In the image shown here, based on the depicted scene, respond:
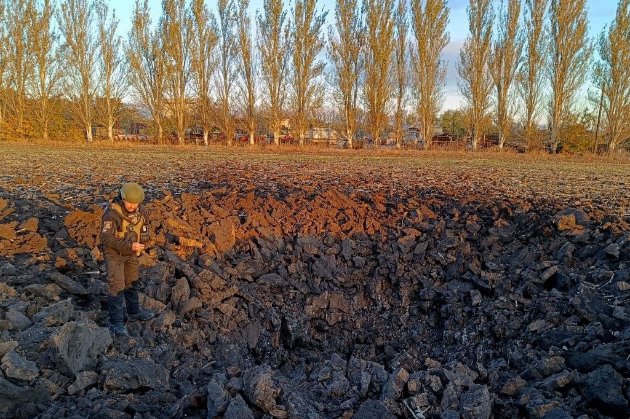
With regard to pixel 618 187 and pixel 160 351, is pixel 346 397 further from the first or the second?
pixel 618 187

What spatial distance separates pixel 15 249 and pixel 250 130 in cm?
2668

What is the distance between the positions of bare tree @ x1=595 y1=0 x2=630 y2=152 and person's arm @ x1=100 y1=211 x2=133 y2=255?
→ 1285 inches

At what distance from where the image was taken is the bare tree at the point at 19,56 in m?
32.5

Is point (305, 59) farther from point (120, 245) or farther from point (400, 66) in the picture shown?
point (120, 245)

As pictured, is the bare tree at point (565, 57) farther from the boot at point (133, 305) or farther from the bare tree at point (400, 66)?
the boot at point (133, 305)

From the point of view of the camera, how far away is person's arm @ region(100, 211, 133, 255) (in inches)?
173

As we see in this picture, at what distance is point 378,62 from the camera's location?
29953 millimetres

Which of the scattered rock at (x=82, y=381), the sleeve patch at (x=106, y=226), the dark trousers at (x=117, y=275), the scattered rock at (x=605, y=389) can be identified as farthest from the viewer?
the dark trousers at (x=117, y=275)

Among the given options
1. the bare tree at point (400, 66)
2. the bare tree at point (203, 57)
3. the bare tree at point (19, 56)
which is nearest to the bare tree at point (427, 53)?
the bare tree at point (400, 66)

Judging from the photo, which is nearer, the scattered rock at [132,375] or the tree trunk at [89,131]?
the scattered rock at [132,375]

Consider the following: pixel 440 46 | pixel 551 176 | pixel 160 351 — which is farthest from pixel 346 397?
pixel 440 46

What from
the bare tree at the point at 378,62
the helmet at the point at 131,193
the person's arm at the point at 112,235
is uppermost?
the bare tree at the point at 378,62

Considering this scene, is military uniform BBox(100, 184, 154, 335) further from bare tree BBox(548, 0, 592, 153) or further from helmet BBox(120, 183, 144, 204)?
bare tree BBox(548, 0, 592, 153)

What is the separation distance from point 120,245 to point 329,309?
290 centimetres
